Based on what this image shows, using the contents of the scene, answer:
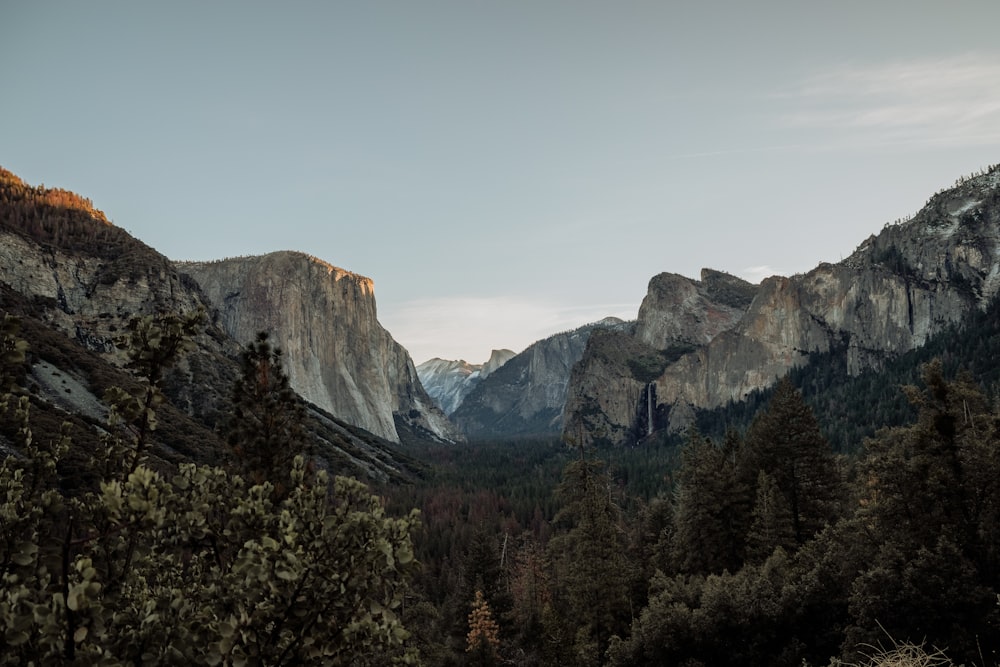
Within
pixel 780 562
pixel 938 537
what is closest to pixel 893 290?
pixel 780 562

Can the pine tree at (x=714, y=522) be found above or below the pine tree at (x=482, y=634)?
above

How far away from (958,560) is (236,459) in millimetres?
23741

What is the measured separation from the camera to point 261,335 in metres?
17.0

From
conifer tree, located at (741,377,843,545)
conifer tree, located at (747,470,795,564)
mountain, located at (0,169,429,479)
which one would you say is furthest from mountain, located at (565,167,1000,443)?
conifer tree, located at (747,470,795,564)

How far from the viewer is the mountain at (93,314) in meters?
95.4

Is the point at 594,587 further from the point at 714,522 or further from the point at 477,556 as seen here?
the point at 477,556

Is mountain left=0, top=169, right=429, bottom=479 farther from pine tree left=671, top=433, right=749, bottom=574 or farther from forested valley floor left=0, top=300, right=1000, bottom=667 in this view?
pine tree left=671, top=433, right=749, bottom=574

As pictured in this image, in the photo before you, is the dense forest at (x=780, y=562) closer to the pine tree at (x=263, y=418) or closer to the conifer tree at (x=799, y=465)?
the conifer tree at (x=799, y=465)

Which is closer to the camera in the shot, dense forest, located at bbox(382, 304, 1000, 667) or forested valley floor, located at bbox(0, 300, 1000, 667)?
forested valley floor, located at bbox(0, 300, 1000, 667)

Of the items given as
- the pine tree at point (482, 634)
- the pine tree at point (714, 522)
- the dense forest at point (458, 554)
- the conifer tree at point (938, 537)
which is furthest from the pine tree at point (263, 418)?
Result: the pine tree at point (714, 522)

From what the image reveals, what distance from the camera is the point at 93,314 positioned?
12725cm

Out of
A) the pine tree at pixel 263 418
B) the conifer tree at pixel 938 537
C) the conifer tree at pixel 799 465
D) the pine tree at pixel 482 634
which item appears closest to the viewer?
the pine tree at pixel 263 418

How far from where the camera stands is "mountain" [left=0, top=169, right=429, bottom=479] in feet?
313

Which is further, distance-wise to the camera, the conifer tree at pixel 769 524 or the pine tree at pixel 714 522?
the pine tree at pixel 714 522
